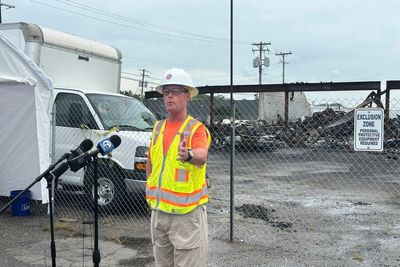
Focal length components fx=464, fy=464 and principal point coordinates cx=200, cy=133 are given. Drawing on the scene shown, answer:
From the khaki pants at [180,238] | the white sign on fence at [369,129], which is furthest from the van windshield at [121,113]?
the khaki pants at [180,238]

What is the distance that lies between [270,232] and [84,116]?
12.2 ft

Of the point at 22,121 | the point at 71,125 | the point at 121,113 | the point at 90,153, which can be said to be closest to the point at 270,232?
the point at 121,113

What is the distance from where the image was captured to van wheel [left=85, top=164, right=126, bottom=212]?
761 cm

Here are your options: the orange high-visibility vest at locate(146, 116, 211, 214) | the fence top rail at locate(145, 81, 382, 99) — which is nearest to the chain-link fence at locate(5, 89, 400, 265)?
the orange high-visibility vest at locate(146, 116, 211, 214)

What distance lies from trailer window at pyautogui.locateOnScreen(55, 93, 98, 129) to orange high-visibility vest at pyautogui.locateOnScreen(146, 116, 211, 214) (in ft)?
15.5

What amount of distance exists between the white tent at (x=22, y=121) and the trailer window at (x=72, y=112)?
65 cm

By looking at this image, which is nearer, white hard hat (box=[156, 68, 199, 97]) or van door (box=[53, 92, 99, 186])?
white hard hat (box=[156, 68, 199, 97])

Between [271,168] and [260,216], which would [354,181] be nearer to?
[271,168]

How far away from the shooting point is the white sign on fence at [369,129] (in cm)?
520

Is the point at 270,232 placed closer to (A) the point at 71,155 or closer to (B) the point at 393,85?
(A) the point at 71,155

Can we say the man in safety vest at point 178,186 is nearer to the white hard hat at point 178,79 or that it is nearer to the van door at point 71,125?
the white hard hat at point 178,79

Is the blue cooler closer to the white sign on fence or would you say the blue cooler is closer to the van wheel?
the van wheel

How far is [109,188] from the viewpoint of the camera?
7.73 metres

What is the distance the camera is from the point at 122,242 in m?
6.21
